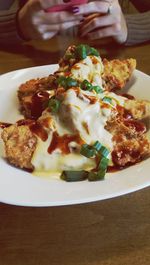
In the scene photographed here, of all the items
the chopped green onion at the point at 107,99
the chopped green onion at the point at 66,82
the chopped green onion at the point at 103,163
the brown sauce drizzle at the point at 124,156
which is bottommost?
the brown sauce drizzle at the point at 124,156

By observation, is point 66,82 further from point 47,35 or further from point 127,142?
point 47,35

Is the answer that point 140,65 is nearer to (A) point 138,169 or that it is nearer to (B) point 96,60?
(B) point 96,60

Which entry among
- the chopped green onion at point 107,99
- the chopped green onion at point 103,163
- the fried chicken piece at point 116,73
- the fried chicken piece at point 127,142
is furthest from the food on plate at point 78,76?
the chopped green onion at point 103,163

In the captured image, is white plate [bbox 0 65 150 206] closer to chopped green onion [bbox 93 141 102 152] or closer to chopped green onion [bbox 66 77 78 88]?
chopped green onion [bbox 93 141 102 152]

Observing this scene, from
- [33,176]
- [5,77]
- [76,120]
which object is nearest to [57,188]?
[33,176]

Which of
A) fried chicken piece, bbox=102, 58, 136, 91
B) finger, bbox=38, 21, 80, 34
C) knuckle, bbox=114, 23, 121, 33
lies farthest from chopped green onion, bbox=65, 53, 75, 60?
A: knuckle, bbox=114, 23, 121, 33

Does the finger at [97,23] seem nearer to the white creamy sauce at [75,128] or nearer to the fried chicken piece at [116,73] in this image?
the fried chicken piece at [116,73]
